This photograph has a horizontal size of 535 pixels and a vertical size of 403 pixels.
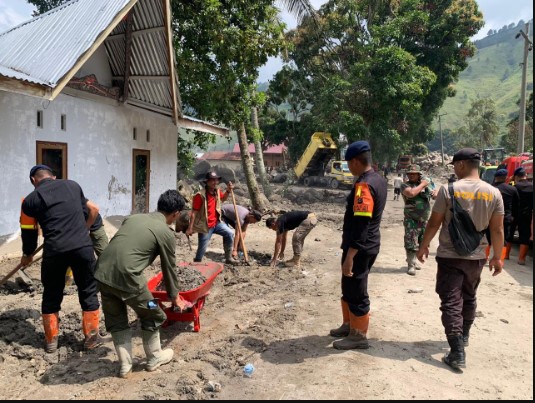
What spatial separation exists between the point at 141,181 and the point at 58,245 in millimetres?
7158

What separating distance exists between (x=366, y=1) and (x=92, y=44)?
2054 centimetres

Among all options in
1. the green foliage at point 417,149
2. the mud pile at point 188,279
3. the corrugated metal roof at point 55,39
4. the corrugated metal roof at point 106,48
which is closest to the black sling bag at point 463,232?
the mud pile at point 188,279

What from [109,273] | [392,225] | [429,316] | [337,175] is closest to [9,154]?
[109,273]

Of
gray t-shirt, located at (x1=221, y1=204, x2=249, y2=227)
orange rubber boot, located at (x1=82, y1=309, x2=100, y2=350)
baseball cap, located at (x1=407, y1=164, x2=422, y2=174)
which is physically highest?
baseball cap, located at (x1=407, y1=164, x2=422, y2=174)

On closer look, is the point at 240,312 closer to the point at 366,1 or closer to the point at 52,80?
the point at 52,80

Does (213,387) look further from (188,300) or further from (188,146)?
(188,146)

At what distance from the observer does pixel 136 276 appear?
342 cm

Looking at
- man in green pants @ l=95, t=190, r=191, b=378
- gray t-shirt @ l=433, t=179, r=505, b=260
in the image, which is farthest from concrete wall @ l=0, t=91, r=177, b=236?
gray t-shirt @ l=433, t=179, r=505, b=260

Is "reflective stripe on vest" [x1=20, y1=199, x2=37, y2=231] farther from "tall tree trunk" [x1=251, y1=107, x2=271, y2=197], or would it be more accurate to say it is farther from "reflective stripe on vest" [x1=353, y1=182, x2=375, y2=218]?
"tall tree trunk" [x1=251, y1=107, x2=271, y2=197]

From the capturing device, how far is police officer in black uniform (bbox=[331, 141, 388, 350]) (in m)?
3.55

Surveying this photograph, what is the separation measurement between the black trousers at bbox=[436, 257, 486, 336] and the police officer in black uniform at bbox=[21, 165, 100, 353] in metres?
3.32

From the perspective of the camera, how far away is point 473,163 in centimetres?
360

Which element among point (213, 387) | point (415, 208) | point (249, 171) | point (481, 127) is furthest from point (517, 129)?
point (213, 387)

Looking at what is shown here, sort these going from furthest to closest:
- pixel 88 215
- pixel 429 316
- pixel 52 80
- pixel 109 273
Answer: pixel 52 80, pixel 429 316, pixel 88 215, pixel 109 273
